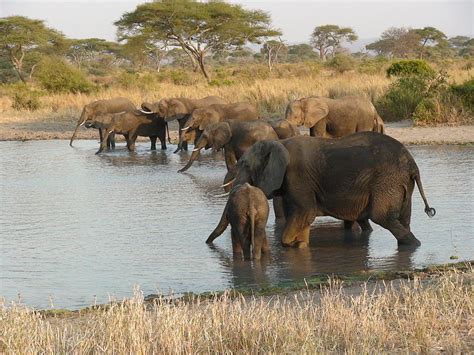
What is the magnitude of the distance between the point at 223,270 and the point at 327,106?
414 inches

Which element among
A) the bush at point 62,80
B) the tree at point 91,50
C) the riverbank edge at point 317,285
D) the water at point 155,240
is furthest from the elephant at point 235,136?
the tree at point 91,50

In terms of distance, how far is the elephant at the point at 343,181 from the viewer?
371 inches

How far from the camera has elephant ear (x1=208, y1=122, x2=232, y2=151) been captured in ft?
51.3

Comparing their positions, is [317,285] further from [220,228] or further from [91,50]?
[91,50]

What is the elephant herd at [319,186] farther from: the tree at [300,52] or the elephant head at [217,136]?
the tree at [300,52]

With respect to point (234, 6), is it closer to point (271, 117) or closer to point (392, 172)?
point (271, 117)

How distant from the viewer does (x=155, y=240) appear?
10203 millimetres

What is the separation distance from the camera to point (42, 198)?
14.0 metres

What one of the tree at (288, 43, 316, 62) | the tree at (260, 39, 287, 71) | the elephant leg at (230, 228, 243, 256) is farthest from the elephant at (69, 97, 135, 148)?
the tree at (288, 43, 316, 62)

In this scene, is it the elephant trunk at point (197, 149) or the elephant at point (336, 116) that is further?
the elephant at point (336, 116)

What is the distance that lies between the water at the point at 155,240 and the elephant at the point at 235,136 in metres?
0.53

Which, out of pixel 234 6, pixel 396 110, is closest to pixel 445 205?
pixel 396 110

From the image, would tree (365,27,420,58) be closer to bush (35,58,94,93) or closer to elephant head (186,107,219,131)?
bush (35,58,94,93)

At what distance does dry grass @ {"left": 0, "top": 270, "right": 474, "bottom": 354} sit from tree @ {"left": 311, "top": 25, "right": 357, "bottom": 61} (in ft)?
227
